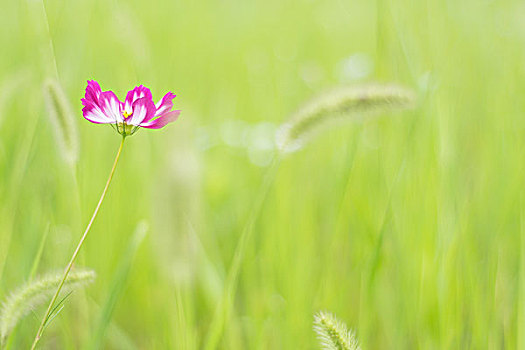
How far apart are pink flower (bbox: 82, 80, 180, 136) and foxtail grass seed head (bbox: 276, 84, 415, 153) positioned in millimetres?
392

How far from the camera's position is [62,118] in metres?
0.98

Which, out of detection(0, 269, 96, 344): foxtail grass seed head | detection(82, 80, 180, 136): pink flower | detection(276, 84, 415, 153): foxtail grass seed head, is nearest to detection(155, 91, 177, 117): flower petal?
detection(82, 80, 180, 136): pink flower

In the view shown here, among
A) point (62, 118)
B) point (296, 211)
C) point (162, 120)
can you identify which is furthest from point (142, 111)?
point (296, 211)

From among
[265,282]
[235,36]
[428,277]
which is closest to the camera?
[428,277]

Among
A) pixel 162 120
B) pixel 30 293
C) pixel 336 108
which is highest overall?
pixel 336 108

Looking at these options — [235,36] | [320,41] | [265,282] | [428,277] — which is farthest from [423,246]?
[235,36]

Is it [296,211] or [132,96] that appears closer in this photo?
A: [132,96]

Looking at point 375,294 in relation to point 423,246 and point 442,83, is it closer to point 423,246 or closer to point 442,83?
point 423,246

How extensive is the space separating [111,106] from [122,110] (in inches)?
0.6

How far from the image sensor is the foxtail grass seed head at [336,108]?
3.57 feet

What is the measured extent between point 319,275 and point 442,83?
63cm

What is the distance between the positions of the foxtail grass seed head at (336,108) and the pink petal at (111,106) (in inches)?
16.7

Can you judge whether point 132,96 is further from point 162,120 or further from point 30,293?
point 30,293

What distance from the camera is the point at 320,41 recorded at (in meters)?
3.98
